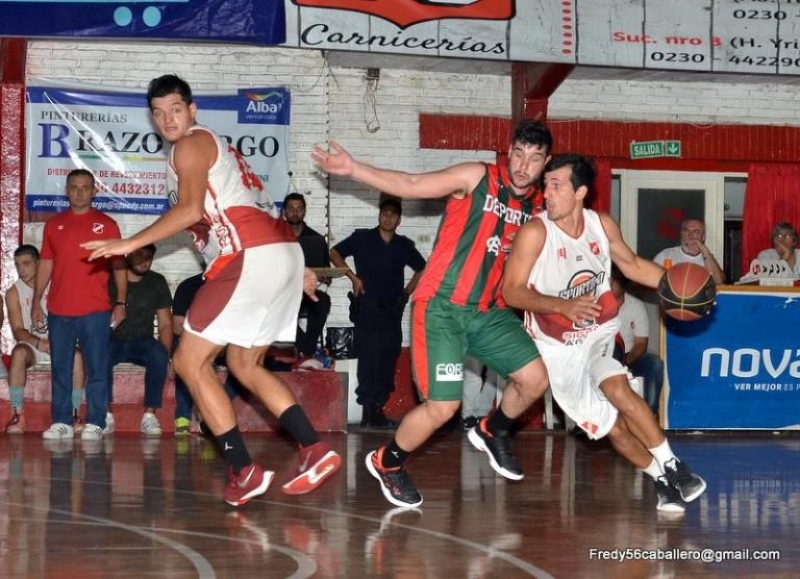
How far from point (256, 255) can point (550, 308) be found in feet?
5.31

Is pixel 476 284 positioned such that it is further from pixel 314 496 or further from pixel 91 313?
pixel 91 313

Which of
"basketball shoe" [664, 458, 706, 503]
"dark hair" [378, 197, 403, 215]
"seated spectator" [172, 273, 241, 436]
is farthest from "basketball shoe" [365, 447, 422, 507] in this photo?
"dark hair" [378, 197, 403, 215]

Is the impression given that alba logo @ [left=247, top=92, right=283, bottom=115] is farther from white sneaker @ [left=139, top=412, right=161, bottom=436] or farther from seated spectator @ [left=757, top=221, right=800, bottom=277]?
seated spectator @ [left=757, top=221, right=800, bottom=277]

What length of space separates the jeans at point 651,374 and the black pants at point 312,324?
311 cm

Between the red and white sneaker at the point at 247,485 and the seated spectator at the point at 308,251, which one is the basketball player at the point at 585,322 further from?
the seated spectator at the point at 308,251

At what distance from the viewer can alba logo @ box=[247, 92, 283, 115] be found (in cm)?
1369

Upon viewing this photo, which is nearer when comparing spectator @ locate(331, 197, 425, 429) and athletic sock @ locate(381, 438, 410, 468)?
athletic sock @ locate(381, 438, 410, 468)

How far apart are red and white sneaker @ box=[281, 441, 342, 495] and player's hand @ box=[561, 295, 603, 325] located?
59.0 inches

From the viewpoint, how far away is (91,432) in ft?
36.6

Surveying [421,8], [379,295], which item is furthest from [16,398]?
[421,8]

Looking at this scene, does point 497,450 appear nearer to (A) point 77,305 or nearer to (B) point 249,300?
(B) point 249,300

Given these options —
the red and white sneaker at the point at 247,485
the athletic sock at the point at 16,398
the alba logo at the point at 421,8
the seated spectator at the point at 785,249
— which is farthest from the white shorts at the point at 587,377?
the seated spectator at the point at 785,249

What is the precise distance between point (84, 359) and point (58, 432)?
0.66 m

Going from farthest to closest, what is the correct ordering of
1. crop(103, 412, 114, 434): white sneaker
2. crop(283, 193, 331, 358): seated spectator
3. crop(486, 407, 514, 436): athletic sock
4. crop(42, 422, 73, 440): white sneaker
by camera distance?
crop(283, 193, 331, 358): seated spectator < crop(103, 412, 114, 434): white sneaker < crop(42, 422, 73, 440): white sneaker < crop(486, 407, 514, 436): athletic sock
